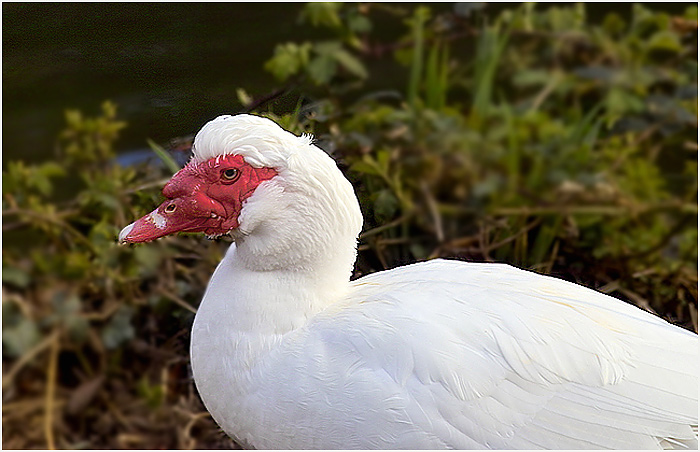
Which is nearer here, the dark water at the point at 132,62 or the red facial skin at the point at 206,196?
the red facial skin at the point at 206,196

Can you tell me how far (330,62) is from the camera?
3.18 meters

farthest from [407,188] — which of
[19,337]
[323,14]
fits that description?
[19,337]

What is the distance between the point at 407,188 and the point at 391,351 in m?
1.32

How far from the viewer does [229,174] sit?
1896 mm

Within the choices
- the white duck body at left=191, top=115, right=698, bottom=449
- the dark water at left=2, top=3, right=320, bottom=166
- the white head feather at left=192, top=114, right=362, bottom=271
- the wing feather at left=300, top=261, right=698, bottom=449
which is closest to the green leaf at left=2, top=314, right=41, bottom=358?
the dark water at left=2, top=3, right=320, bottom=166

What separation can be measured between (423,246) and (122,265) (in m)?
1.01

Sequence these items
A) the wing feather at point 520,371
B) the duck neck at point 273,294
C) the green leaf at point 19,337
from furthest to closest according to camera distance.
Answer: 1. the green leaf at point 19,337
2. the duck neck at point 273,294
3. the wing feather at point 520,371

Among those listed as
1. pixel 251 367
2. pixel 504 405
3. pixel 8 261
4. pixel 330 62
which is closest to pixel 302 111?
pixel 330 62

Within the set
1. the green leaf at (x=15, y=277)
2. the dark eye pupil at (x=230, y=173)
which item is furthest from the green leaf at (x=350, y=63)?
the dark eye pupil at (x=230, y=173)

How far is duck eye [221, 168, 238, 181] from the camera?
1.89 metres

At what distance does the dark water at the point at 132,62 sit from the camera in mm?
2258

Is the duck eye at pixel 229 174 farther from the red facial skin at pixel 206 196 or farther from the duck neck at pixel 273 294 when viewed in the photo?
the duck neck at pixel 273 294

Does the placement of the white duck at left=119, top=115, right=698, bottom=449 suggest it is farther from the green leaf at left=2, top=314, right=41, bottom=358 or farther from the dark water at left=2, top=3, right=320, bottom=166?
the green leaf at left=2, top=314, right=41, bottom=358

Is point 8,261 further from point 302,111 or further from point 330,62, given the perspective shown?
point 330,62
